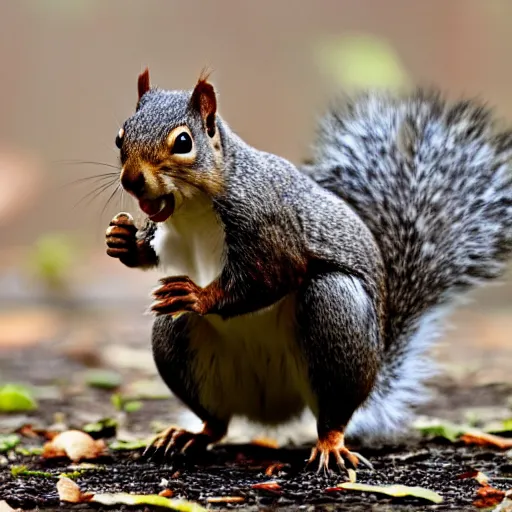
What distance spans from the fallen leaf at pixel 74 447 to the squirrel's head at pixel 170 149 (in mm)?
732

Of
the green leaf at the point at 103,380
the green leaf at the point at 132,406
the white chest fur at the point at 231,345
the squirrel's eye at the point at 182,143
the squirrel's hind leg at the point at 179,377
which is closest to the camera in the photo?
the squirrel's eye at the point at 182,143

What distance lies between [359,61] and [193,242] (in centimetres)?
221

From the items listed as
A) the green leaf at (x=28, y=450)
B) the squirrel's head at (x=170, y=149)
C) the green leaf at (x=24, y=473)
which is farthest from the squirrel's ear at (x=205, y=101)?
the green leaf at (x=28, y=450)

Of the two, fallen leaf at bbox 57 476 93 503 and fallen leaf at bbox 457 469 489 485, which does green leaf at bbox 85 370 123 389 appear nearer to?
fallen leaf at bbox 57 476 93 503

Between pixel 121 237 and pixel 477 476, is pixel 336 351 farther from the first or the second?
pixel 121 237

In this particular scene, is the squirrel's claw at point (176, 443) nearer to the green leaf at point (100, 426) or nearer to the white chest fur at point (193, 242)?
the green leaf at point (100, 426)

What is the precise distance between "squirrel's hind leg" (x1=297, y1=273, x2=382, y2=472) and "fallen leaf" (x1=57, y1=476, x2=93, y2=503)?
56 centimetres

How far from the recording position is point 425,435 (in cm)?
244

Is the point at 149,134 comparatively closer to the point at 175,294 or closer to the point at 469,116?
the point at 175,294

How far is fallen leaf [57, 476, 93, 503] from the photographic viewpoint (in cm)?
174

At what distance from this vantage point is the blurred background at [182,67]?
4422 mm

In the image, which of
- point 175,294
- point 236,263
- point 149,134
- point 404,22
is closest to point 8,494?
point 175,294

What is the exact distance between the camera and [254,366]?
2.12m

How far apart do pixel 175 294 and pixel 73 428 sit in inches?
36.6
